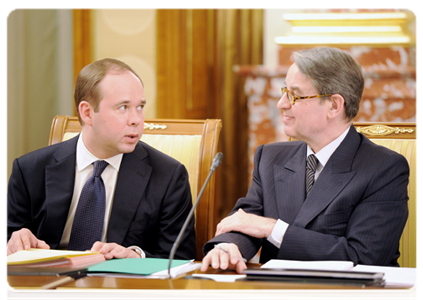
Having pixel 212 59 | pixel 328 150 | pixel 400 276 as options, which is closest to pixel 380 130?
pixel 328 150

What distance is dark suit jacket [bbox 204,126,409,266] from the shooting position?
142 centimetres

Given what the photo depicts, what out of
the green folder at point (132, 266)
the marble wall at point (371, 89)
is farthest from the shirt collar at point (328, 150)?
the marble wall at point (371, 89)

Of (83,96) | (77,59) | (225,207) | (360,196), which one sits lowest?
(225,207)

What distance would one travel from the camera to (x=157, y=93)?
3334mm

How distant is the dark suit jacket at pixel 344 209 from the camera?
1.42m

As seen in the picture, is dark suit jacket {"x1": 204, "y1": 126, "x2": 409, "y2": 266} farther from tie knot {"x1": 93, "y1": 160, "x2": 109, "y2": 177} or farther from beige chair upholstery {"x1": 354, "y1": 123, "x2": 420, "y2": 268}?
tie knot {"x1": 93, "y1": 160, "x2": 109, "y2": 177}

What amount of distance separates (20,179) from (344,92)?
1125mm

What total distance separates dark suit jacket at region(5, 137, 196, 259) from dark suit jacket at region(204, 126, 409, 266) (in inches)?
10.0

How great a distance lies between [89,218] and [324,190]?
764 millimetres

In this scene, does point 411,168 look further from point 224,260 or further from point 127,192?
point 127,192

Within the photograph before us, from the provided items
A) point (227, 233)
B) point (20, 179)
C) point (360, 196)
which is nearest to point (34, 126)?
point (20, 179)

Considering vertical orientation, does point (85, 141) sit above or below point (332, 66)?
below
